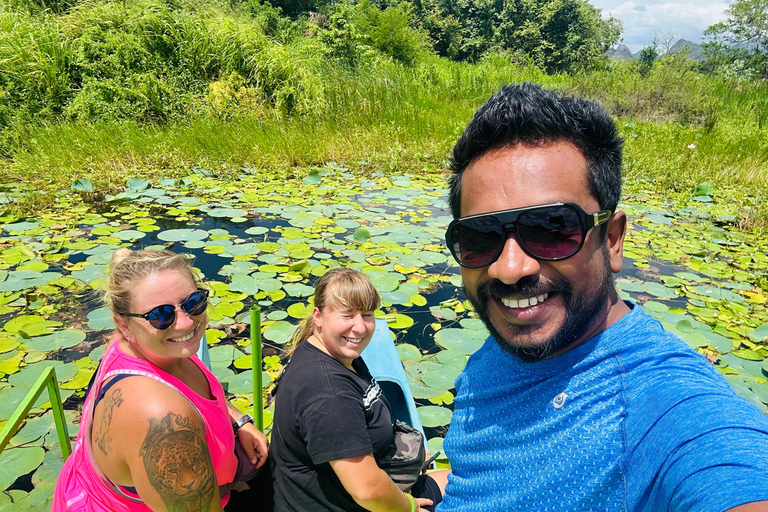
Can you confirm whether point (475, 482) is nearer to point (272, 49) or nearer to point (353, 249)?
point (353, 249)

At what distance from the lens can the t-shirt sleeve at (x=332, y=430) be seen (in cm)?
120

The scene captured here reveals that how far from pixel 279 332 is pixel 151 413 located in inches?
56.3

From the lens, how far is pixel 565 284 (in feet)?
2.78

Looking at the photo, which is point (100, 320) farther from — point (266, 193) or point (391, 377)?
point (266, 193)

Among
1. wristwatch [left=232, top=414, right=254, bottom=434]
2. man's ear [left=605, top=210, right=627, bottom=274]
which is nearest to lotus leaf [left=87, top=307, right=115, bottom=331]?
wristwatch [left=232, top=414, right=254, bottom=434]

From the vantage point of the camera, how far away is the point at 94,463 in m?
1.11

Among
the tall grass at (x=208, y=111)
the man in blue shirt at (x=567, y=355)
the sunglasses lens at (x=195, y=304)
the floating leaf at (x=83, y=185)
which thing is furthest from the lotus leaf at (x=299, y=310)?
the tall grass at (x=208, y=111)

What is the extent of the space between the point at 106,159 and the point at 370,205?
3.08 meters

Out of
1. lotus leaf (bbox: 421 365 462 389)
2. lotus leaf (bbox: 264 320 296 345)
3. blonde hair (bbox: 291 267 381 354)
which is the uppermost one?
blonde hair (bbox: 291 267 381 354)

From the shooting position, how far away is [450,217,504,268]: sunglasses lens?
888 mm

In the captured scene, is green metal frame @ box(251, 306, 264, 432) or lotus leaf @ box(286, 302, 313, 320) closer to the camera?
green metal frame @ box(251, 306, 264, 432)

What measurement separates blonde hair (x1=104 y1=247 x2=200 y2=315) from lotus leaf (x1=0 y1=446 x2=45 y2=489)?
2.64ft

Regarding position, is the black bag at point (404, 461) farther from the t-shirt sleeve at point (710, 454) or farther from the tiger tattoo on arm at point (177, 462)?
the t-shirt sleeve at point (710, 454)

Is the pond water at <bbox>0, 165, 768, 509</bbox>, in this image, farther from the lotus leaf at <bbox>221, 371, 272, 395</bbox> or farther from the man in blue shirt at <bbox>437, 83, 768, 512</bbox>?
the man in blue shirt at <bbox>437, 83, 768, 512</bbox>
